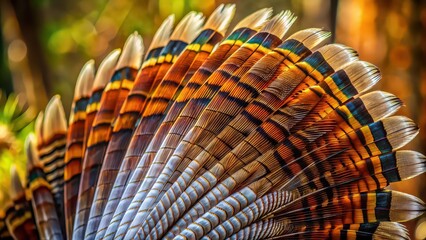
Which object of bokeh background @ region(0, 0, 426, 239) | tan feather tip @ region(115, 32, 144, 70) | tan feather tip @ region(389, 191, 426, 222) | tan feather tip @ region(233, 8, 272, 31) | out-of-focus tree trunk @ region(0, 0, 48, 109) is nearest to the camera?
tan feather tip @ region(389, 191, 426, 222)

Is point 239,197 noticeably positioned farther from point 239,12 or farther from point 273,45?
point 239,12

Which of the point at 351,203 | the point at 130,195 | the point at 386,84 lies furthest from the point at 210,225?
the point at 386,84

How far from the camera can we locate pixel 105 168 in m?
1.83

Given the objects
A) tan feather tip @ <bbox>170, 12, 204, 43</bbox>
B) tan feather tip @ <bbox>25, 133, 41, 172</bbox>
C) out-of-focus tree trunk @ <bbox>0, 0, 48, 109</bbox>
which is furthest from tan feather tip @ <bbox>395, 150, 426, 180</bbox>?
out-of-focus tree trunk @ <bbox>0, 0, 48, 109</bbox>

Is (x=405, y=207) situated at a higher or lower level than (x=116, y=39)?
lower

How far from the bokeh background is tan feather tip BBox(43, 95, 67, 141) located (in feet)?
2.67

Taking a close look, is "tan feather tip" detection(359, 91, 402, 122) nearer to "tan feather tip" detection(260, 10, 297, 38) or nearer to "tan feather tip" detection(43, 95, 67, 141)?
"tan feather tip" detection(260, 10, 297, 38)

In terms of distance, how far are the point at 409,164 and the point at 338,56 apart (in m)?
0.33

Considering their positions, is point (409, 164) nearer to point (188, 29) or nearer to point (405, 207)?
point (405, 207)

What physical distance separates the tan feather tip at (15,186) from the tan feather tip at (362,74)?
1041 millimetres

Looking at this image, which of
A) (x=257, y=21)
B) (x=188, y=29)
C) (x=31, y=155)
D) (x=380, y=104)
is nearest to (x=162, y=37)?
(x=188, y=29)

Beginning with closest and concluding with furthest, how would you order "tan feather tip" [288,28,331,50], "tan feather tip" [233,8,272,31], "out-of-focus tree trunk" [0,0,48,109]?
"tan feather tip" [288,28,331,50] → "tan feather tip" [233,8,272,31] → "out-of-focus tree trunk" [0,0,48,109]

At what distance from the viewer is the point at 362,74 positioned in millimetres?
1633

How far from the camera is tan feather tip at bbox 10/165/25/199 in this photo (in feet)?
6.43
